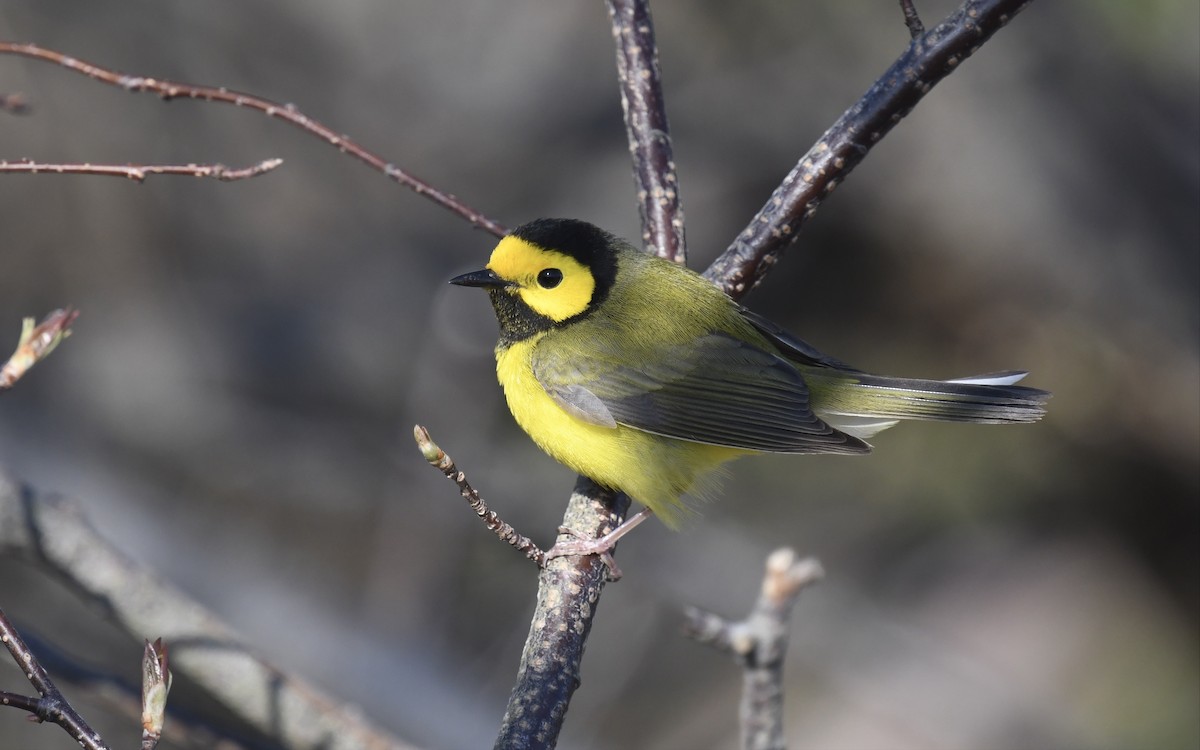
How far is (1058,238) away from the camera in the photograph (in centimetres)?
768

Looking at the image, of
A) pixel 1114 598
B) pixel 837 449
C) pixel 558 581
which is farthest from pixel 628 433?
pixel 1114 598

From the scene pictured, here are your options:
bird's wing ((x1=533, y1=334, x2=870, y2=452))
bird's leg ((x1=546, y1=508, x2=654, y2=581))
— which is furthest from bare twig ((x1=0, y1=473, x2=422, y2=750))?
bird's wing ((x1=533, y1=334, x2=870, y2=452))

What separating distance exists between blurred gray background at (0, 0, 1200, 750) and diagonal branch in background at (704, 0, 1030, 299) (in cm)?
321

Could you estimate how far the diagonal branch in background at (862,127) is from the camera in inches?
137

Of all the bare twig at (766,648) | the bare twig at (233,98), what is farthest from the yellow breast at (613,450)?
the bare twig at (766,648)

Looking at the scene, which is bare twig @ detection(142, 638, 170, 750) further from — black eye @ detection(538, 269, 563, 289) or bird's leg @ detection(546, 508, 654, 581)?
black eye @ detection(538, 269, 563, 289)

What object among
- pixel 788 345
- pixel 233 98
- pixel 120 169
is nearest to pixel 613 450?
pixel 788 345

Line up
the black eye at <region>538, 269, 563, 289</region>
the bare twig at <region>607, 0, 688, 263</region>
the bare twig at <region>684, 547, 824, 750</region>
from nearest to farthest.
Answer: the bare twig at <region>684, 547, 824, 750</region>, the bare twig at <region>607, 0, 688, 263</region>, the black eye at <region>538, 269, 563, 289</region>

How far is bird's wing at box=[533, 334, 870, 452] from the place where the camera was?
12.8 ft

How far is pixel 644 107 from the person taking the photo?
13.2 ft

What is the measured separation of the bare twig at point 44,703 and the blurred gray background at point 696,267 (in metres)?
4.68

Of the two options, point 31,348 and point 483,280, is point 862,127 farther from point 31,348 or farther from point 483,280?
point 31,348

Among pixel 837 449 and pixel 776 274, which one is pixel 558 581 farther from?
pixel 776 274

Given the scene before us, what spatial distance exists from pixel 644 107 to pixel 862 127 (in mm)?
790
